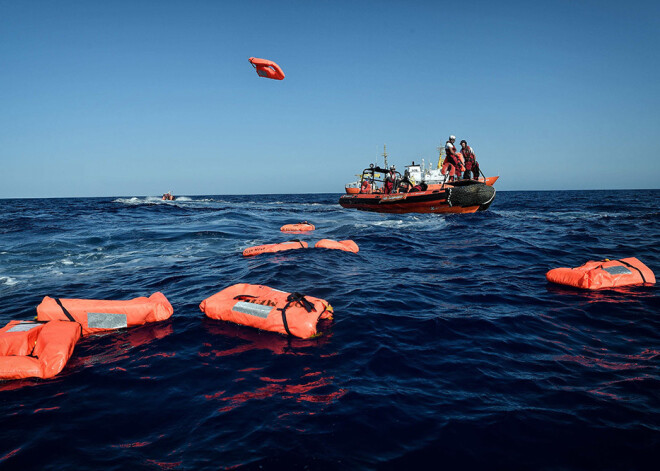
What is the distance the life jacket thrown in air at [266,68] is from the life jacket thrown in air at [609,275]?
9458 mm

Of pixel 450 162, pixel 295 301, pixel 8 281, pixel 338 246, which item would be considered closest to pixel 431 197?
pixel 450 162

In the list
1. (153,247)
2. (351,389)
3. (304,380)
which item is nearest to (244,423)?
(304,380)

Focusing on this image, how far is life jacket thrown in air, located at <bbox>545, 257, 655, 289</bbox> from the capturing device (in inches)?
250

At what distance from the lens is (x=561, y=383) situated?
3641mm

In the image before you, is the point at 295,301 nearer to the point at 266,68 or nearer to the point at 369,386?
the point at 369,386

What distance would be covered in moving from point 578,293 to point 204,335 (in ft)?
23.0

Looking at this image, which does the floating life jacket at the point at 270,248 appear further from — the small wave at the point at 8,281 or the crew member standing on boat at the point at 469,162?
the crew member standing on boat at the point at 469,162

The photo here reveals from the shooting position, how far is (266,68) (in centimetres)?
1017

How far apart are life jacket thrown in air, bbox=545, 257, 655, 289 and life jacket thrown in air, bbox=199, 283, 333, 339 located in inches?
204

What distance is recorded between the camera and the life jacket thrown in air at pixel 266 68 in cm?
970

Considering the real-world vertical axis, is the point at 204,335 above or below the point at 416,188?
below

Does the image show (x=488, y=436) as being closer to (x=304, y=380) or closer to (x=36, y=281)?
(x=304, y=380)

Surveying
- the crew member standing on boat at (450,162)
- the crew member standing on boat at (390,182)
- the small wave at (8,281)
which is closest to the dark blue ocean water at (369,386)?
the small wave at (8,281)

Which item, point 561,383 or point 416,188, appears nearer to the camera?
point 561,383
